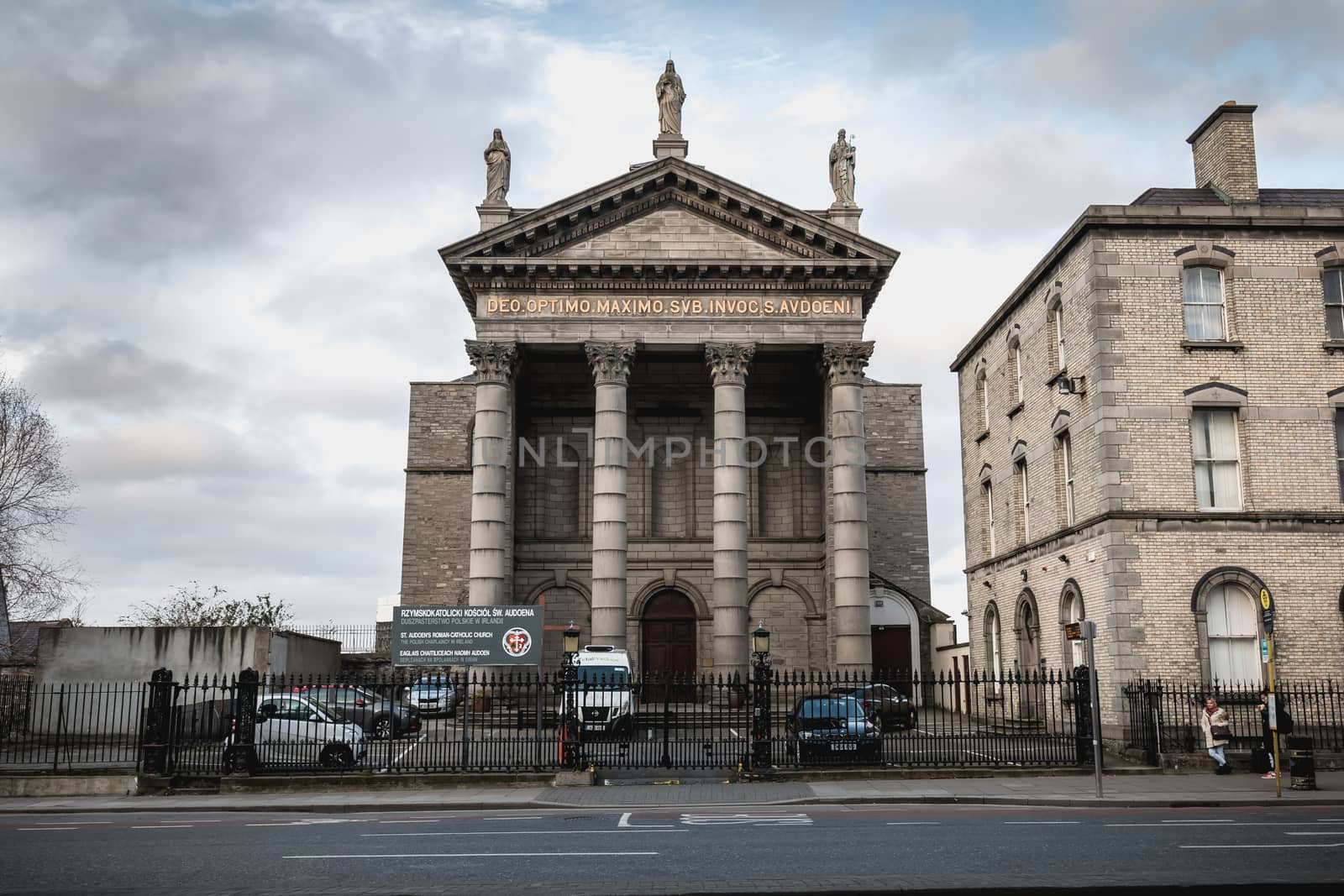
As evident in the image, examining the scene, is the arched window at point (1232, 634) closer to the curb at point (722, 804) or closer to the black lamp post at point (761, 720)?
the curb at point (722, 804)

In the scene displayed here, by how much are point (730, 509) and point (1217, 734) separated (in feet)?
53.5

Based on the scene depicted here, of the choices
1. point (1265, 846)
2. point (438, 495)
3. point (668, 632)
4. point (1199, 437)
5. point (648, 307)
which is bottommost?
point (1265, 846)

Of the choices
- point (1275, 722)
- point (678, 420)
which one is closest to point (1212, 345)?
point (1275, 722)

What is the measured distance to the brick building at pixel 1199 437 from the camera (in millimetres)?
27031

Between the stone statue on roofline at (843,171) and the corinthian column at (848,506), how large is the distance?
548 centimetres

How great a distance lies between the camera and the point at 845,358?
125 ft

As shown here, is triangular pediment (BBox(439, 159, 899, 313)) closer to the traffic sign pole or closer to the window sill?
the window sill

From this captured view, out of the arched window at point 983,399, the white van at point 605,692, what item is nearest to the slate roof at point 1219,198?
the arched window at point 983,399

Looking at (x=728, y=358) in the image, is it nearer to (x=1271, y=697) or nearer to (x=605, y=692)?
(x=605, y=692)

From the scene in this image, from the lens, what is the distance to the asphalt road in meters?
11.0

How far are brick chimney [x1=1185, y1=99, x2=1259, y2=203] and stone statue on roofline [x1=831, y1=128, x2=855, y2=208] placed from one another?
11895mm

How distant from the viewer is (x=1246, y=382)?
28.2 m

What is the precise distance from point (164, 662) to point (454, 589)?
19.3m

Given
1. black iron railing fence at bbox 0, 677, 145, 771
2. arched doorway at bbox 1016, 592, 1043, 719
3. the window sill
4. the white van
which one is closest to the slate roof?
the window sill
